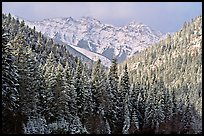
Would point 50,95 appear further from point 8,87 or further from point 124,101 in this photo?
point 124,101

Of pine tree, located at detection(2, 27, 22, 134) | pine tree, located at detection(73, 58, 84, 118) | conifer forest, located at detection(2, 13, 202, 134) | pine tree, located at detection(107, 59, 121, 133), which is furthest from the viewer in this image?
pine tree, located at detection(107, 59, 121, 133)

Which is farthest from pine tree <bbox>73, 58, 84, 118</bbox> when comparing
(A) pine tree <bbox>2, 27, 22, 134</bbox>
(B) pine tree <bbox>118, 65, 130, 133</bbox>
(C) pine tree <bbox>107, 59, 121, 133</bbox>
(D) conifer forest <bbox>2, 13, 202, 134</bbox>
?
(A) pine tree <bbox>2, 27, 22, 134</bbox>

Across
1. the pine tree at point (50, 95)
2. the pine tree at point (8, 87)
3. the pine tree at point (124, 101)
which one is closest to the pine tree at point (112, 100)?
the pine tree at point (124, 101)

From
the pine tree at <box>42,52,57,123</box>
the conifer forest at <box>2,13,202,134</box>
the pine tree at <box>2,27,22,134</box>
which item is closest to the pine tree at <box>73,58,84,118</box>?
the conifer forest at <box>2,13,202,134</box>

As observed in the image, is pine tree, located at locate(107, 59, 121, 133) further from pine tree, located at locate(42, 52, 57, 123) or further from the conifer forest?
pine tree, located at locate(42, 52, 57, 123)

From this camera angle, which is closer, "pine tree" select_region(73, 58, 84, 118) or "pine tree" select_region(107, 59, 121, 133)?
"pine tree" select_region(73, 58, 84, 118)

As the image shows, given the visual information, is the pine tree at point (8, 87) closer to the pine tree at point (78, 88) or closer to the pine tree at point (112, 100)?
the pine tree at point (78, 88)

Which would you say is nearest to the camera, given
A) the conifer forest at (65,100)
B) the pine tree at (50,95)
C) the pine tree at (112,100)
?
the conifer forest at (65,100)

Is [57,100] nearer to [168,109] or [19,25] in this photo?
[168,109]

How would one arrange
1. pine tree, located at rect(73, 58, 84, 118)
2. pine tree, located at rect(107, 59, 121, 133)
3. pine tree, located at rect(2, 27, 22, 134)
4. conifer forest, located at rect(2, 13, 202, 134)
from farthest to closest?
1. pine tree, located at rect(107, 59, 121, 133)
2. pine tree, located at rect(73, 58, 84, 118)
3. conifer forest, located at rect(2, 13, 202, 134)
4. pine tree, located at rect(2, 27, 22, 134)

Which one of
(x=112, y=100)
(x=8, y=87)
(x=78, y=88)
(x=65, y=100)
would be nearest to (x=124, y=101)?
(x=112, y=100)

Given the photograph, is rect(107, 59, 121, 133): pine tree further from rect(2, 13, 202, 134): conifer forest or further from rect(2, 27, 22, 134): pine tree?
rect(2, 27, 22, 134): pine tree

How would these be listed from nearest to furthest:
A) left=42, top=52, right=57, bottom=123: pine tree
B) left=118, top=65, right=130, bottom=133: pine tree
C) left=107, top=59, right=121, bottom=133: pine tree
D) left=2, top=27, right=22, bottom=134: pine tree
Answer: left=2, top=27, right=22, bottom=134: pine tree, left=42, top=52, right=57, bottom=123: pine tree, left=107, top=59, right=121, bottom=133: pine tree, left=118, top=65, right=130, bottom=133: pine tree

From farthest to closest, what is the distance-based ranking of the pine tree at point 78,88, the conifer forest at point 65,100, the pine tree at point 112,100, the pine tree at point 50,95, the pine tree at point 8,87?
the pine tree at point 112,100
the pine tree at point 78,88
the pine tree at point 50,95
the conifer forest at point 65,100
the pine tree at point 8,87
